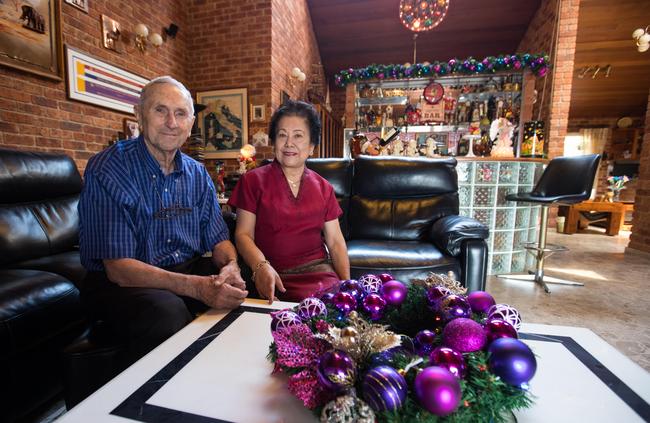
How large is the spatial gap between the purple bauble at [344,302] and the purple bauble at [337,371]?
8.5 inches

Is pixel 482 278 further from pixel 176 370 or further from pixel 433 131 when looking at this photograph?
pixel 433 131

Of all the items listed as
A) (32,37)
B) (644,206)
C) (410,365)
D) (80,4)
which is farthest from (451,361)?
(644,206)

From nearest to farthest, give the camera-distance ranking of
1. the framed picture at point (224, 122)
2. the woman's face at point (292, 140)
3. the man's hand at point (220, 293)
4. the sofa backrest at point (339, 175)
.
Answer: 1. the man's hand at point (220, 293)
2. the woman's face at point (292, 140)
3. the sofa backrest at point (339, 175)
4. the framed picture at point (224, 122)

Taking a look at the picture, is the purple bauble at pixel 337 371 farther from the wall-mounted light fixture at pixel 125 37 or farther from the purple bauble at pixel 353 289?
the wall-mounted light fixture at pixel 125 37

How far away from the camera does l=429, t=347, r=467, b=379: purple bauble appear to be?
0.47m

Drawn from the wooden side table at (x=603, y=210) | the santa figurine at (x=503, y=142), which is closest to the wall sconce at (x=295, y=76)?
the santa figurine at (x=503, y=142)

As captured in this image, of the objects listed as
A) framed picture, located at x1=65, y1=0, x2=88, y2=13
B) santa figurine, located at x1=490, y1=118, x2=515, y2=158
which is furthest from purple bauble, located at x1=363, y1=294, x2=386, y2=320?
framed picture, located at x1=65, y1=0, x2=88, y2=13

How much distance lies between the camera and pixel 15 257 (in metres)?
1.46

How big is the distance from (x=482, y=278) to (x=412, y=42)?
214 inches

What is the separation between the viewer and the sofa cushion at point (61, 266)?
1363mm

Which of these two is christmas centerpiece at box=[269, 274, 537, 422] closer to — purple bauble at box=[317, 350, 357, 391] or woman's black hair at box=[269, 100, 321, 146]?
purple bauble at box=[317, 350, 357, 391]

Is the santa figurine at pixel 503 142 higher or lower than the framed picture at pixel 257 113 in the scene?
lower

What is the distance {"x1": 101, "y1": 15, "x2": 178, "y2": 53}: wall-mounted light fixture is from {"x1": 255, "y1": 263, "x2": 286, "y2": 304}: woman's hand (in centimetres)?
288

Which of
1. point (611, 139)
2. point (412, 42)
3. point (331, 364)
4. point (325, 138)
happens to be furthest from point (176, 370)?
point (611, 139)
